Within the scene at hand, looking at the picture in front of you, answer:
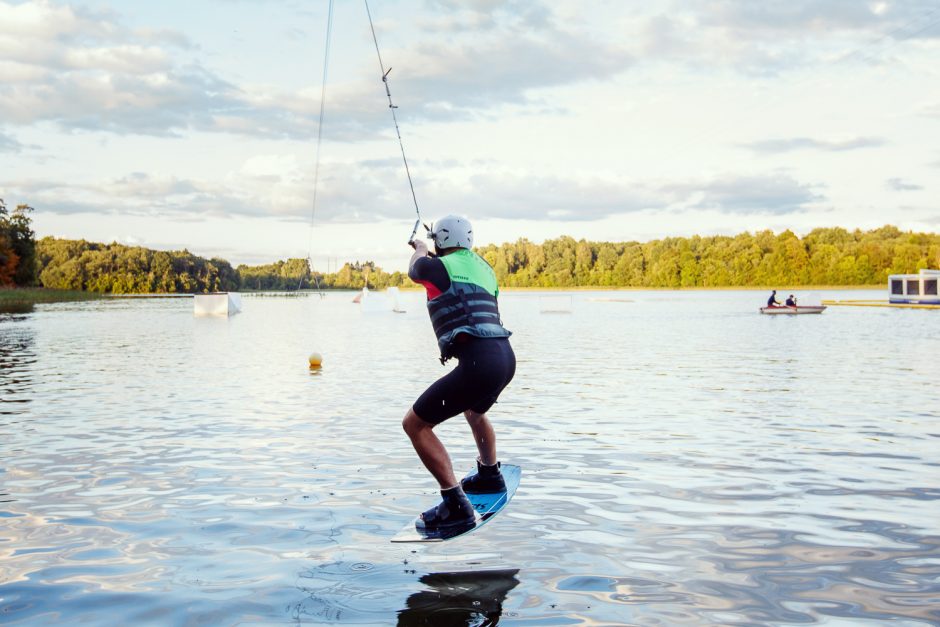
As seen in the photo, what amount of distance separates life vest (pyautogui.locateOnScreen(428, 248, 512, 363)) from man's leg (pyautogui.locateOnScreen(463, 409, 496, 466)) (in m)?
0.83

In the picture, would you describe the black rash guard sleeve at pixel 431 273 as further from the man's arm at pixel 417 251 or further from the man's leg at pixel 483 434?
the man's leg at pixel 483 434

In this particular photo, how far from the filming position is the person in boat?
7355 millimetres

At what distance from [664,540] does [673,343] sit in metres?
31.7

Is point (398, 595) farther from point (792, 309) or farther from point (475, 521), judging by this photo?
point (792, 309)

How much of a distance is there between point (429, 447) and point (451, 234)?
6.16 feet

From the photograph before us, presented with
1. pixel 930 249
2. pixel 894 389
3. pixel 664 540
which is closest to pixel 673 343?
pixel 894 389

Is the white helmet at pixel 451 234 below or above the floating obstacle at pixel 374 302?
above

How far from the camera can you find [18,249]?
129 m

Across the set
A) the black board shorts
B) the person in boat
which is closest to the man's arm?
the person in boat

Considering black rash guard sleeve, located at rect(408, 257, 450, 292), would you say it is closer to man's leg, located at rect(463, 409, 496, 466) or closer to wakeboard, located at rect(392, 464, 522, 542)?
man's leg, located at rect(463, 409, 496, 466)

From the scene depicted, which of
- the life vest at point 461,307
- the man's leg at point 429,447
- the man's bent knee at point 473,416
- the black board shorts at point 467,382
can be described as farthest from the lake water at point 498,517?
the life vest at point 461,307

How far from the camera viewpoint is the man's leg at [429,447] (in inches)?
293

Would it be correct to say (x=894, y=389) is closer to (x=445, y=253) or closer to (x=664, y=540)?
(x=664, y=540)

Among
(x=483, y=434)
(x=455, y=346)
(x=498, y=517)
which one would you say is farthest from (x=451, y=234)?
(x=498, y=517)
